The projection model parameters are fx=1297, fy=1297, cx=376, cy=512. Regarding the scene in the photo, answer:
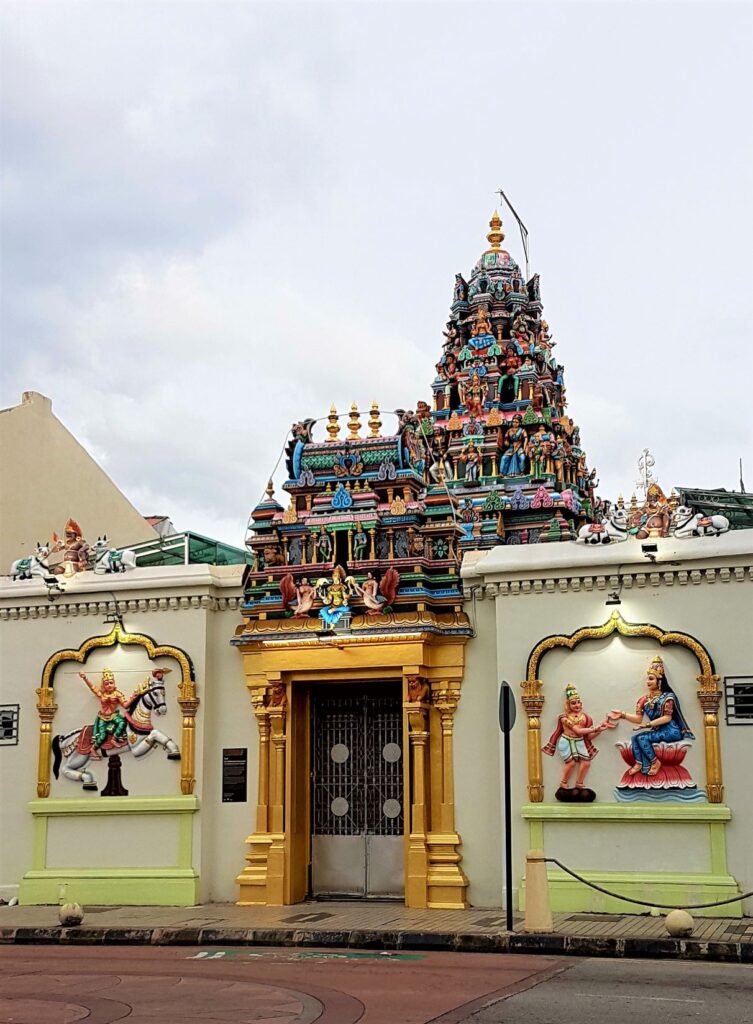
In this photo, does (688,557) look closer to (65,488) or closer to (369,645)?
(369,645)

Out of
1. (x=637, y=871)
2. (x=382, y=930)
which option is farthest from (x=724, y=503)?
(x=382, y=930)

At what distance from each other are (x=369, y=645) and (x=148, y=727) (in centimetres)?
366

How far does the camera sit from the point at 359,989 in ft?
38.9

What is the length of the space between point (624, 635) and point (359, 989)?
23.8 feet

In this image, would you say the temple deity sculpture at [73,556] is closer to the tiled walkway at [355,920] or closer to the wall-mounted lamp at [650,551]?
the tiled walkway at [355,920]

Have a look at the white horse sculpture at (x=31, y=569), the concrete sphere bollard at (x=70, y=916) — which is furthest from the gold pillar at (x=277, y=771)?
the white horse sculpture at (x=31, y=569)

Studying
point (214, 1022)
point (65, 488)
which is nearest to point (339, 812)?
point (214, 1022)

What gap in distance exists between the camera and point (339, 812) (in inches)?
756

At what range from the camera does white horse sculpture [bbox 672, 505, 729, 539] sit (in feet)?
56.9

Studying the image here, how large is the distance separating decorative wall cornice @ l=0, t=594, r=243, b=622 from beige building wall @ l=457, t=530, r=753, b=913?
3942 mm

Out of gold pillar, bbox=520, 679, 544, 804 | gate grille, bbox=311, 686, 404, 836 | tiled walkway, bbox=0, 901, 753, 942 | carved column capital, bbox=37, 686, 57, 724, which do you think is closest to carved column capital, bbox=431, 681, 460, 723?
gate grille, bbox=311, 686, 404, 836

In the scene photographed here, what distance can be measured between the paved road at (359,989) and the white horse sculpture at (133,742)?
4.80 meters

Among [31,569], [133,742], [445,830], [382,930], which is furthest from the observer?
[31,569]

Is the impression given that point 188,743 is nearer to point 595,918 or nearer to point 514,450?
point 595,918
